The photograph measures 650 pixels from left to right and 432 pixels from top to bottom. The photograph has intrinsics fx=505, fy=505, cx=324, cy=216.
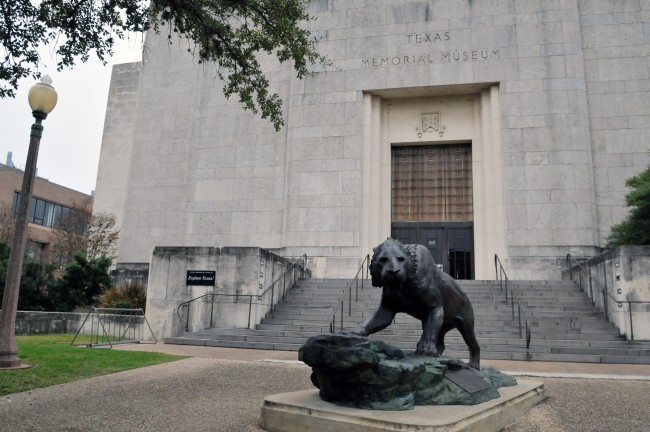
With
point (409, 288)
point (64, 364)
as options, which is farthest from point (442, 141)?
point (409, 288)

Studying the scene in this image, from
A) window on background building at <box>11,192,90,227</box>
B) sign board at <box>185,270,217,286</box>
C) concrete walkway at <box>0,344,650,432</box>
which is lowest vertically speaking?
concrete walkway at <box>0,344,650,432</box>

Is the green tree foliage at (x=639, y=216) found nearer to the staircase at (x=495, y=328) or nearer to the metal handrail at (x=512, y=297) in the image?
the staircase at (x=495, y=328)

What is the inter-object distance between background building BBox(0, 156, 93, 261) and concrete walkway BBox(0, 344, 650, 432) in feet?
132

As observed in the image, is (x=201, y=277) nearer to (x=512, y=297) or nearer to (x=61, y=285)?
(x=61, y=285)

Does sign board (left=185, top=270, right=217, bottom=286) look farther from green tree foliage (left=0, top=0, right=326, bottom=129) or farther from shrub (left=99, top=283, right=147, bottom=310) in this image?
Result: green tree foliage (left=0, top=0, right=326, bottom=129)

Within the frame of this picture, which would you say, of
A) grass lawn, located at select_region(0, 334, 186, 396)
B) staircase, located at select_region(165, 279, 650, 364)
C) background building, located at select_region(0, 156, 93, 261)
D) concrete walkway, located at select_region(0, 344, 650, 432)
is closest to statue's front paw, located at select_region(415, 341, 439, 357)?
concrete walkway, located at select_region(0, 344, 650, 432)

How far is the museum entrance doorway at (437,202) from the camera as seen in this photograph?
22109 millimetres

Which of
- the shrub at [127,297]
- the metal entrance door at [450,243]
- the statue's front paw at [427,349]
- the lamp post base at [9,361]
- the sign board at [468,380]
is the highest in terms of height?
the metal entrance door at [450,243]

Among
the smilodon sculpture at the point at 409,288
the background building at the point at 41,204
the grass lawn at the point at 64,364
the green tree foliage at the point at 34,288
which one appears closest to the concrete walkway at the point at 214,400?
the grass lawn at the point at 64,364

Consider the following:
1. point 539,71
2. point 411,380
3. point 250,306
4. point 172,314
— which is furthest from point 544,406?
point 539,71

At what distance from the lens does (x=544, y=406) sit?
6488 millimetres

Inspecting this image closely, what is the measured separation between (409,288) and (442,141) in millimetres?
18366

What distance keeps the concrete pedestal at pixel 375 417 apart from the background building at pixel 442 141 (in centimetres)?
1566

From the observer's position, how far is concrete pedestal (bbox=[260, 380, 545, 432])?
4.25 m
